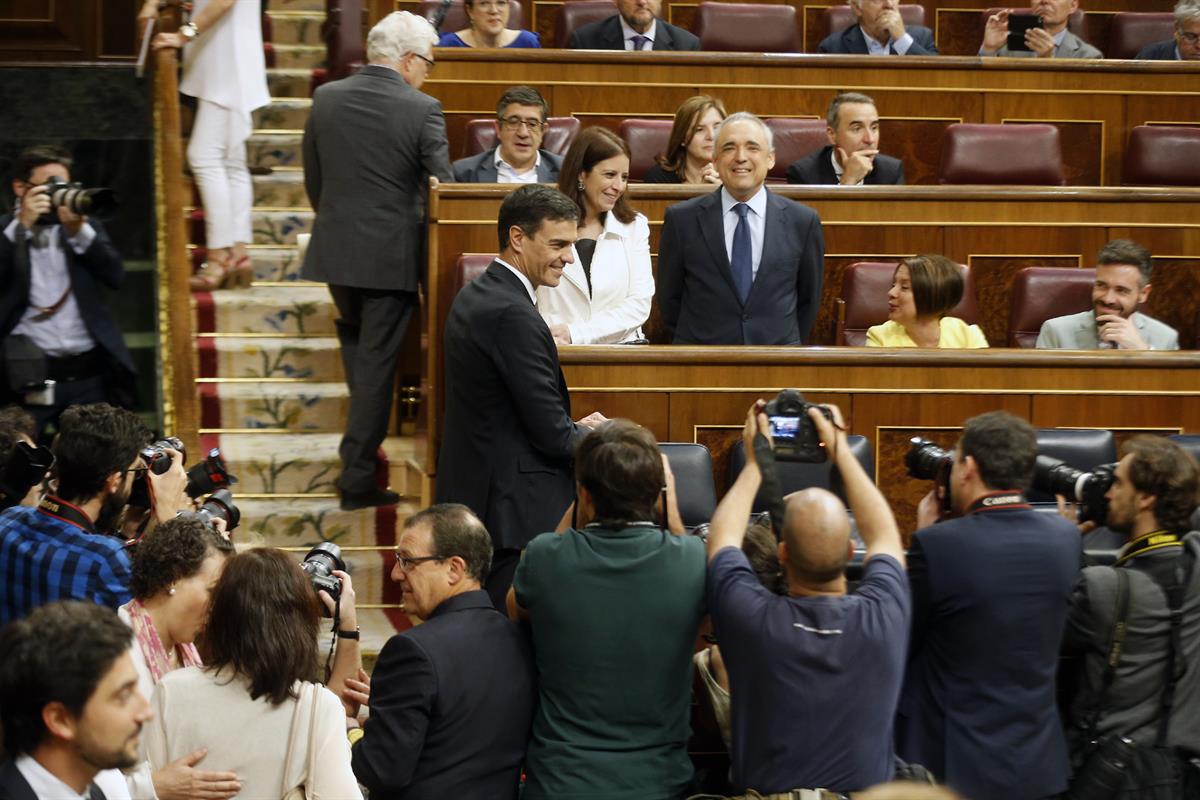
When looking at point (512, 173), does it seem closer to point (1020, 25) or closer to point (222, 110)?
point (222, 110)

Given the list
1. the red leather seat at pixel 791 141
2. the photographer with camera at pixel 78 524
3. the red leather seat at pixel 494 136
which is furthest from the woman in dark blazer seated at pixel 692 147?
the photographer with camera at pixel 78 524

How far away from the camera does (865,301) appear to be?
411cm

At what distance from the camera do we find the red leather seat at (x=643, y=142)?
15.8 ft

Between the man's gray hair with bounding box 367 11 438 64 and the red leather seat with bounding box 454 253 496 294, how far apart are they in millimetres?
697

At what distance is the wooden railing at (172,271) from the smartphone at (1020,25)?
2.80m

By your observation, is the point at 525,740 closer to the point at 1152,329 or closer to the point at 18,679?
the point at 18,679

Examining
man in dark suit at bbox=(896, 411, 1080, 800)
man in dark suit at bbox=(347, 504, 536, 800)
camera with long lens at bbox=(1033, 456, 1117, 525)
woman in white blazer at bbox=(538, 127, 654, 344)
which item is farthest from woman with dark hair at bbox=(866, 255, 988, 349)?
man in dark suit at bbox=(347, 504, 536, 800)

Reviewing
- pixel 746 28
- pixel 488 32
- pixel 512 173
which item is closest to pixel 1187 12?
pixel 746 28

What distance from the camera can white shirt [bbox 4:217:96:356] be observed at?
3.89 m

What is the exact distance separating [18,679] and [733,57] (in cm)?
390

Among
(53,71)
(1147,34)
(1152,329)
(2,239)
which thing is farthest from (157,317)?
(1147,34)

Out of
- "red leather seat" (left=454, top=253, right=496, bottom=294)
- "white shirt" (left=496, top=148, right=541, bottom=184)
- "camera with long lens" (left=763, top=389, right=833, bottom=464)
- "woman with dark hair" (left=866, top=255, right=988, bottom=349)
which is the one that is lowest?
"camera with long lens" (left=763, top=389, right=833, bottom=464)

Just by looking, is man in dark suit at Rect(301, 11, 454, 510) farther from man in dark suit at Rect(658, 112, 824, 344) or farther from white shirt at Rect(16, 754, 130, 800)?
white shirt at Rect(16, 754, 130, 800)

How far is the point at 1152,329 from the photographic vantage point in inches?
Result: 158
